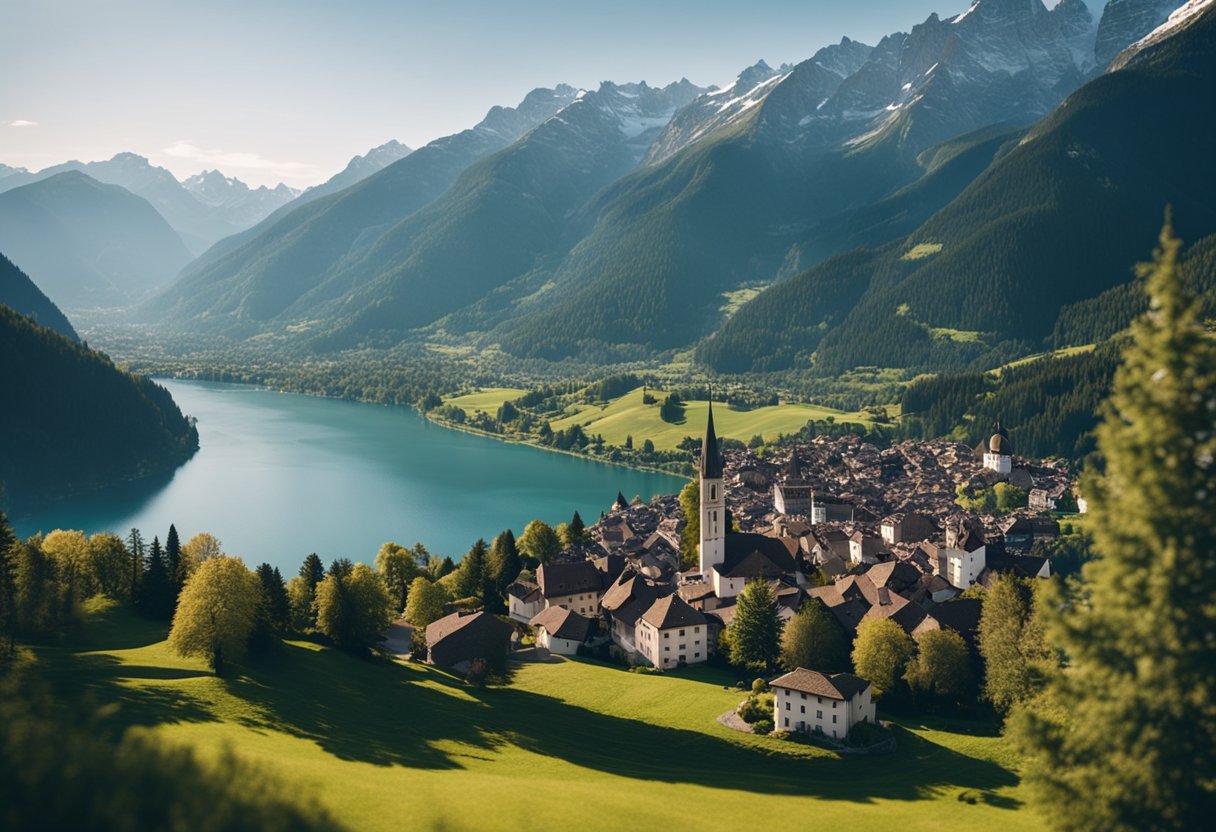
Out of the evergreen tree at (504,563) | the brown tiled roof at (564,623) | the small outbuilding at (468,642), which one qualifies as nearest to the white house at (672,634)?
the brown tiled roof at (564,623)

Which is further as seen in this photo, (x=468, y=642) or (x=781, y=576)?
(x=781, y=576)

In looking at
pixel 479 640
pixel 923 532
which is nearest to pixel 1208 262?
pixel 923 532

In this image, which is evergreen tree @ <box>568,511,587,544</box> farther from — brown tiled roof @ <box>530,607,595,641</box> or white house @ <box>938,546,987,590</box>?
white house @ <box>938,546,987,590</box>

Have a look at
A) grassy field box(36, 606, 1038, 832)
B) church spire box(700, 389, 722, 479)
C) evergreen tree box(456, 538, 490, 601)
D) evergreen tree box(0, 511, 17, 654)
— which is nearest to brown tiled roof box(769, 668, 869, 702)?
grassy field box(36, 606, 1038, 832)

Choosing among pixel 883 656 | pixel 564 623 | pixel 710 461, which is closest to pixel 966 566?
pixel 710 461

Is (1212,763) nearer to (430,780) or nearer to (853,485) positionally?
(430,780)

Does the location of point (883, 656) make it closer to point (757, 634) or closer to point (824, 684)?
point (824, 684)
